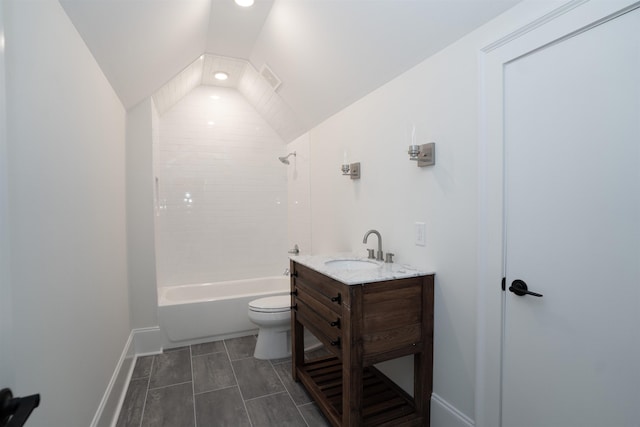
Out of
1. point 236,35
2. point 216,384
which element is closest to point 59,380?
point 216,384

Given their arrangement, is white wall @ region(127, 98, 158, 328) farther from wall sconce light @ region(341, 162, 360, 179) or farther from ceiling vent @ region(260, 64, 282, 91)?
wall sconce light @ region(341, 162, 360, 179)

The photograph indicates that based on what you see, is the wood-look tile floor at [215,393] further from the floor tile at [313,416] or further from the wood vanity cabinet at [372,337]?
the wood vanity cabinet at [372,337]

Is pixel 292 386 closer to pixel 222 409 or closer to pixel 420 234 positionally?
pixel 222 409

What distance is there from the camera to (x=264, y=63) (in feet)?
10.1

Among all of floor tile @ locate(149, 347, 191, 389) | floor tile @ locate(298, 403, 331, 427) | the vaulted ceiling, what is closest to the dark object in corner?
the vaulted ceiling

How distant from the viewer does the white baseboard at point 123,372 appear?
1774mm

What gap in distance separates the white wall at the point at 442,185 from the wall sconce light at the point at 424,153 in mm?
32

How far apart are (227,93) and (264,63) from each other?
1166 mm

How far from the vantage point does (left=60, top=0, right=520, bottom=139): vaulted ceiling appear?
1.60 meters

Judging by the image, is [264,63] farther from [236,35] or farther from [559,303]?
[559,303]

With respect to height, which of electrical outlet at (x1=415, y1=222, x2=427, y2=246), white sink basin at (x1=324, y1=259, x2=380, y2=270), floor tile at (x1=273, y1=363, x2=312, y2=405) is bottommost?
floor tile at (x1=273, y1=363, x2=312, y2=405)

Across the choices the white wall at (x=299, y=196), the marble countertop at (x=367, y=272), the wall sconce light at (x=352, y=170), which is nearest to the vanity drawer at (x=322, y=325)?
the marble countertop at (x=367, y=272)

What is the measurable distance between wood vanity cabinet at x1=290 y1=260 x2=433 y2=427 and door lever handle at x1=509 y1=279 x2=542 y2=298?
449 millimetres

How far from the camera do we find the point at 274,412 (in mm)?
2041
